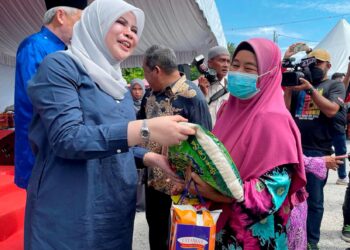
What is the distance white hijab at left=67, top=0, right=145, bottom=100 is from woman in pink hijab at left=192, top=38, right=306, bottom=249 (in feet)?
1.56

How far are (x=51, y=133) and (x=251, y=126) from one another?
2.65 feet

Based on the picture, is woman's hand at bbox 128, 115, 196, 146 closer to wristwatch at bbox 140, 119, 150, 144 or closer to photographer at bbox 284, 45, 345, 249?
wristwatch at bbox 140, 119, 150, 144

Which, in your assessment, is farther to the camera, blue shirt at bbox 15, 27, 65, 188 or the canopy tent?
the canopy tent

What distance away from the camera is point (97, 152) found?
3.31ft

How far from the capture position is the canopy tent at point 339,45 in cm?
1324

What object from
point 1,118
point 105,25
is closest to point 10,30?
point 1,118

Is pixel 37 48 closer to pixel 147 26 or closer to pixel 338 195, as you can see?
pixel 147 26

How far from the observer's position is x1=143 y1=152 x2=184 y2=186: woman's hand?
134 cm

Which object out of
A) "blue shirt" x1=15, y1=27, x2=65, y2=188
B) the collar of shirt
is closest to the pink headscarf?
"blue shirt" x1=15, y1=27, x2=65, y2=188

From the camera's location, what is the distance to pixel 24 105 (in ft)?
5.66

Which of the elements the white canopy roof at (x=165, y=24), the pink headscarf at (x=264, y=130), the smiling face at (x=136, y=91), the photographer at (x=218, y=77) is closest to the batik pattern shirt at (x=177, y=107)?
the photographer at (x=218, y=77)

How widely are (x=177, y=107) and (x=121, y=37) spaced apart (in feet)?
4.21

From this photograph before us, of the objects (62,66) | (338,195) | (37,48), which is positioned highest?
(37,48)

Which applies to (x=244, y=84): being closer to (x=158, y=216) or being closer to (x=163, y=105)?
(x=163, y=105)
